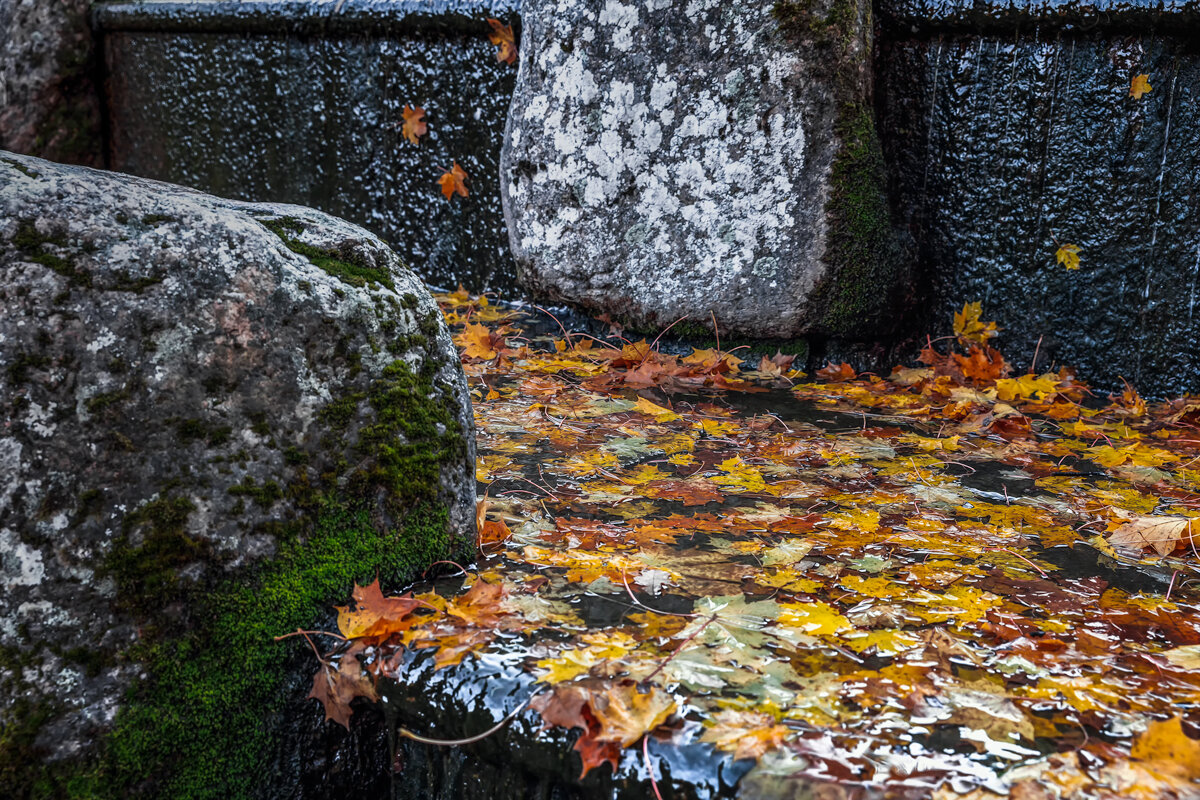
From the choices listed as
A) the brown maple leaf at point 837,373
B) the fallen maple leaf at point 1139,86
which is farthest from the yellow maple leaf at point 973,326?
the fallen maple leaf at point 1139,86

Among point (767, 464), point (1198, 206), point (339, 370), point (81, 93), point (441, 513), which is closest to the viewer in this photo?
point (339, 370)

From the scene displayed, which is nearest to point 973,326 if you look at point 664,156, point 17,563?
point 664,156

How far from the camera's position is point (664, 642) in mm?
1373

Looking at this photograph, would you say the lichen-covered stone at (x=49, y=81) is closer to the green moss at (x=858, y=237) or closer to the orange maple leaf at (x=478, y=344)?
the orange maple leaf at (x=478, y=344)

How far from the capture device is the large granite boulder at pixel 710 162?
319 cm

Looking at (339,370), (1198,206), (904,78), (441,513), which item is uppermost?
(904,78)

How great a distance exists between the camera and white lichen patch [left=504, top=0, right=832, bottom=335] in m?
3.23

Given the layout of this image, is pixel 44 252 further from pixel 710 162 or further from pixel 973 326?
pixel 973 326

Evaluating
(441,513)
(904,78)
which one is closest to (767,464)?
(441,513)

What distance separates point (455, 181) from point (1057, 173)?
116 inches

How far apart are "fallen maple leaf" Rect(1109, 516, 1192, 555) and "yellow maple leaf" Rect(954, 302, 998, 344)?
174 cm

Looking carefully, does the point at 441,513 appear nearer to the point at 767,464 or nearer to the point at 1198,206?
the point at 767,464

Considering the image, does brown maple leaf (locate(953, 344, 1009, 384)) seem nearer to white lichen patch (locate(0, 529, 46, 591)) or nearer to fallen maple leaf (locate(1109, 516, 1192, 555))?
fallen maple leaf (locate(1109, 516, 1192, 555))

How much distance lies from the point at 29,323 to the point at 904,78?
10.7 feet
